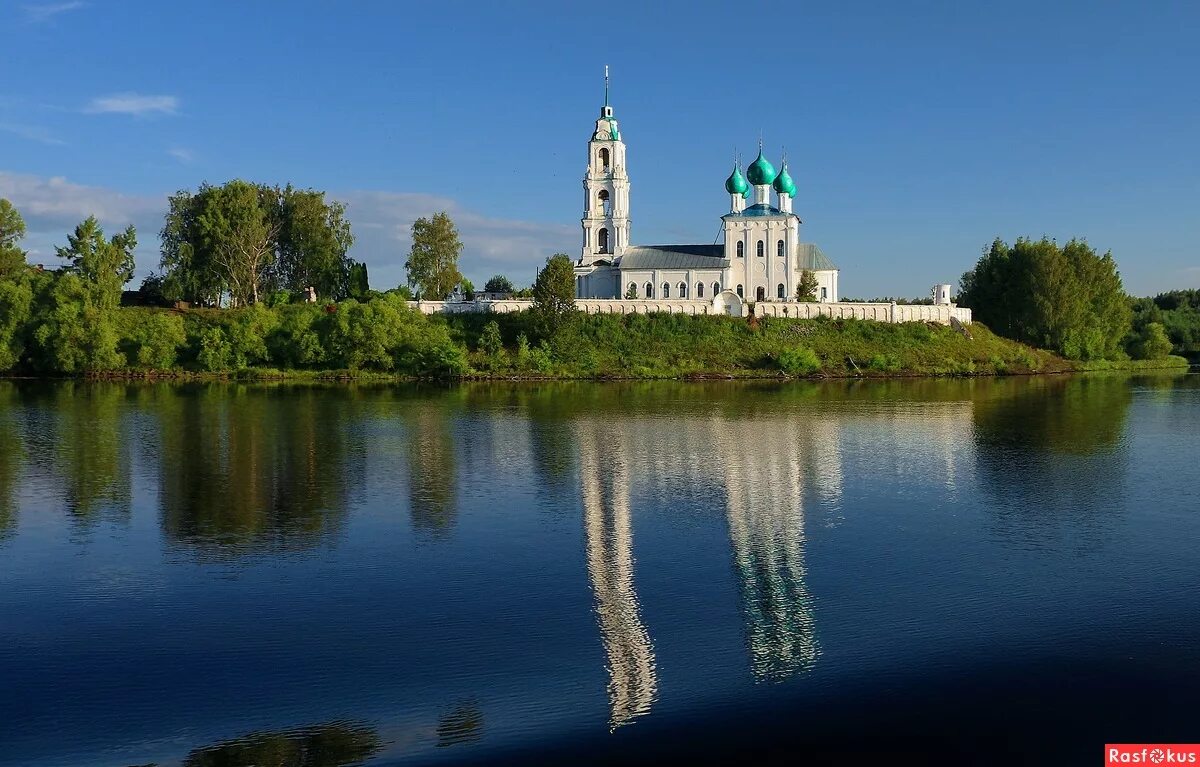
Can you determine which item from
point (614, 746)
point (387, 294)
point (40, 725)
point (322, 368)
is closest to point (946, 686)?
point (614, 746)

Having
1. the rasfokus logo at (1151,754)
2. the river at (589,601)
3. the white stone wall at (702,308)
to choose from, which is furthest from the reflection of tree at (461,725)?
the white stone wall at (702,308)

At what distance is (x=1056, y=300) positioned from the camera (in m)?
76.9

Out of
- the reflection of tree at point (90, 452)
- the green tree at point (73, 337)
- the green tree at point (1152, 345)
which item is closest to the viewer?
the reflection of tree at point (90, 452)

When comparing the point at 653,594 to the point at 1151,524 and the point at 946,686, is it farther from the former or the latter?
the point at 1151,524

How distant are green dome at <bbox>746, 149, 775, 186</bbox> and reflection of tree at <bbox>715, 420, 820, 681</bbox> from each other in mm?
46331

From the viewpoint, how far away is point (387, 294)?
230 feet

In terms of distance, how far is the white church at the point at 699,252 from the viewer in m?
76.6

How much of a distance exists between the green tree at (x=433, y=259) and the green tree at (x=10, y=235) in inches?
1009

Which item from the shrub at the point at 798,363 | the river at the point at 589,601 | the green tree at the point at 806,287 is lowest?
the river at the point at 589,601

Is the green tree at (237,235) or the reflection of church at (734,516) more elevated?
the green tree at (237,235)

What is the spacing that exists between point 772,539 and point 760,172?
61831 millimetres

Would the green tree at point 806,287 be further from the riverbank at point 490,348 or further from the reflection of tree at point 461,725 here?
the reflection of tree at point 461,725

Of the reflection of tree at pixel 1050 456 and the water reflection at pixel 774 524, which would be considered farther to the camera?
the reflection of tree at pixel 1050 456

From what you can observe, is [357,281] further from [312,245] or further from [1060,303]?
[1060,303]
